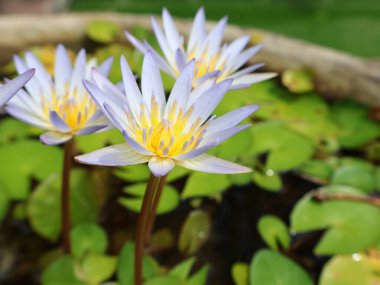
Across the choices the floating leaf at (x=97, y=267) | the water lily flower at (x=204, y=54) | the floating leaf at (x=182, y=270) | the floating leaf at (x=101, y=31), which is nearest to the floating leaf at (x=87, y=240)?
the floating leaf at (x=97, y=267)

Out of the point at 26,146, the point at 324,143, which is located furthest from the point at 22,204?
the point at 324,143

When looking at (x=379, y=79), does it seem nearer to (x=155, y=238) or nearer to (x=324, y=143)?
(x=324, y=143)

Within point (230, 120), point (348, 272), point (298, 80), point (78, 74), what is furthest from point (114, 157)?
point (298, 80)

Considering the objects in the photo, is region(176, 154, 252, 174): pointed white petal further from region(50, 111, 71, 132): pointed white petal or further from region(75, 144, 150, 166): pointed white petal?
region(50, 111, 71, 132): pointed white petal

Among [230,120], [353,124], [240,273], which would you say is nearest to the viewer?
[230,120]

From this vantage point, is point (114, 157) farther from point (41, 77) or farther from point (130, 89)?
point (41, 77)

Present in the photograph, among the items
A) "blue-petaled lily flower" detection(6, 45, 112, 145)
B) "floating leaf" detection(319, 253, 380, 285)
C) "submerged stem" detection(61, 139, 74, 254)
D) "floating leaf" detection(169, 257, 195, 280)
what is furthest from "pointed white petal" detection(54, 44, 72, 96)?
"floating leaf" detection(319, 253, 380, 285)
